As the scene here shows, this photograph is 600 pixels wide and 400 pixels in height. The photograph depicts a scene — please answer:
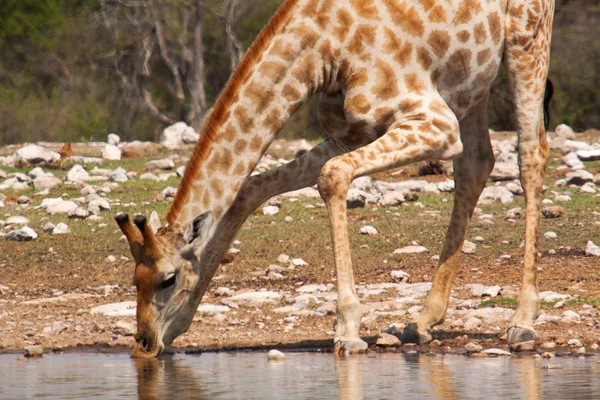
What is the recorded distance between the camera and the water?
5508mm

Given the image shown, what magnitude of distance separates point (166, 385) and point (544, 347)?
252cm

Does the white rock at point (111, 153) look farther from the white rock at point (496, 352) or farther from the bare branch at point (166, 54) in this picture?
the bare branch at point (166, 54)

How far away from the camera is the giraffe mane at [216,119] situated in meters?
7.18

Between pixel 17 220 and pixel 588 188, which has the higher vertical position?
pixel 588 188

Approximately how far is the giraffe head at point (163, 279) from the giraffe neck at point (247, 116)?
12 cm

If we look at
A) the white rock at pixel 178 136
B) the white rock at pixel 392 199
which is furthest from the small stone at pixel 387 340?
the white rock at pixel 178 136

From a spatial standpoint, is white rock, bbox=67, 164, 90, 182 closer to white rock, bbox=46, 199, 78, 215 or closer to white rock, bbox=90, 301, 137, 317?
white rock, bbox=46, 199, 78, 215

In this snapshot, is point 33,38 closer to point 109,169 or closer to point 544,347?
point 109,169

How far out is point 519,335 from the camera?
7473 millimetres

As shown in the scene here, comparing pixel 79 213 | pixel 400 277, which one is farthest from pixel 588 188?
pixel 79 213

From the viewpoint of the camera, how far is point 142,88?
36594 millimetres

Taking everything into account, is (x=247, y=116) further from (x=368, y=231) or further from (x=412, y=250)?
(x=368, y=231)

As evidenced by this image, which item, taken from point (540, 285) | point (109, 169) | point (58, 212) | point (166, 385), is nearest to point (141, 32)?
point (109, 169)

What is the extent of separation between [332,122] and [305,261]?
3.61 m
